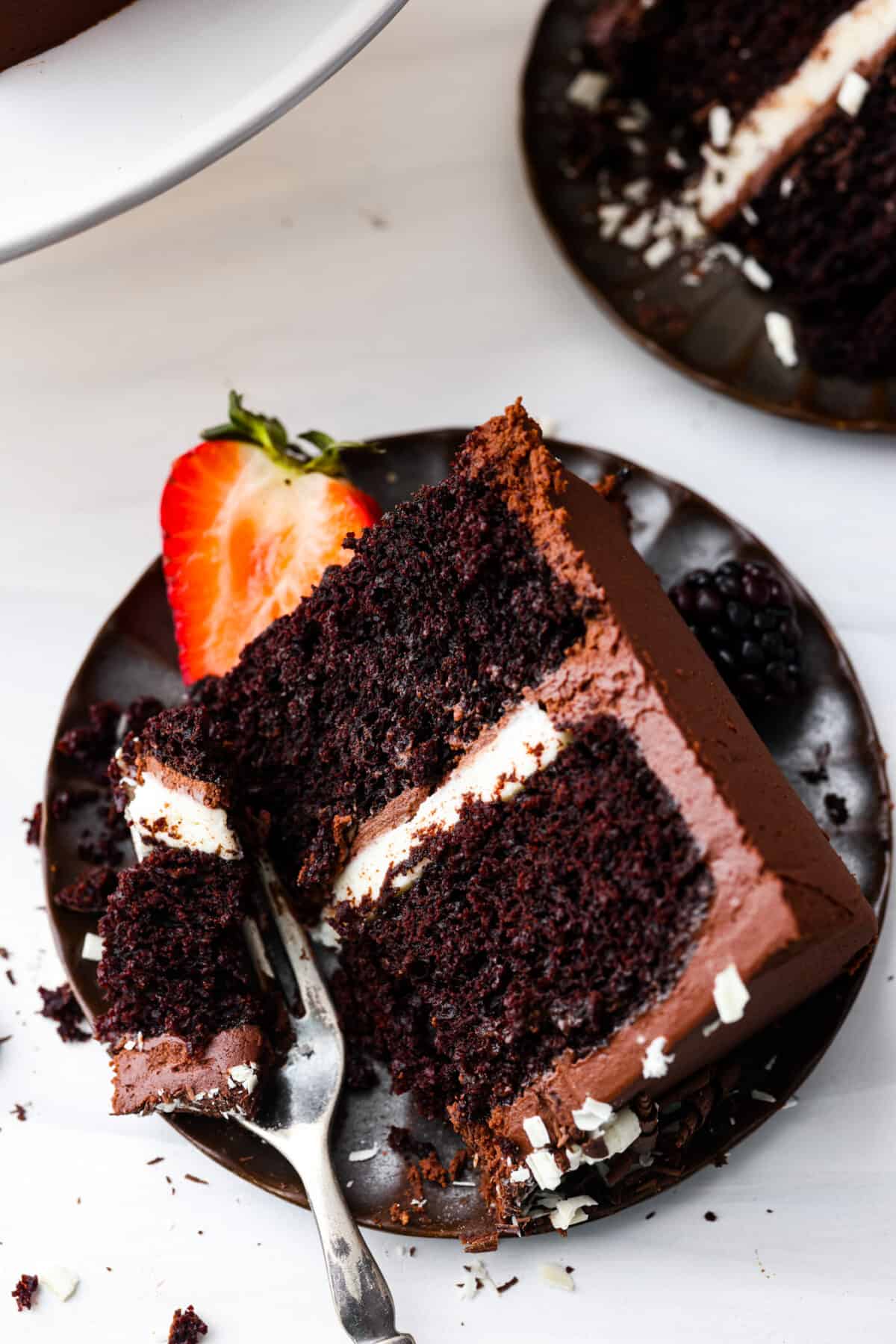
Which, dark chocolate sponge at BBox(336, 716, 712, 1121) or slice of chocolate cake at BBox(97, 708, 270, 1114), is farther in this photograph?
slice of chocolate cake at BBox(97, 708, 270, 1114)

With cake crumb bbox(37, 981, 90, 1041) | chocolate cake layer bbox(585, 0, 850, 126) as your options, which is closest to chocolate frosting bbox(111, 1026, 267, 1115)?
cake crumb bbox(37, 981, 90, 1041)

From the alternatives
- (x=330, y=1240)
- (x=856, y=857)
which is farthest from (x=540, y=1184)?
(x=856, y=857)

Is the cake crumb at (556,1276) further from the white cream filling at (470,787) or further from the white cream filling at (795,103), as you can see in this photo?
the white cream filling at (795,103)

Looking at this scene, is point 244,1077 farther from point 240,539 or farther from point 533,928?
point 240,539

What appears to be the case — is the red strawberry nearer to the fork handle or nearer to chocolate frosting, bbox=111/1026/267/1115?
chocolate frosting, bbox=111/1026/267/1115

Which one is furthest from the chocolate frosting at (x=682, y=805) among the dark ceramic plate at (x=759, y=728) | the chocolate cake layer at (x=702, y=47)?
the chocolate cake layer at (x=702, y=47)

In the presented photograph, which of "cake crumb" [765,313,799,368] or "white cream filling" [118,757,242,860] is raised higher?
"cake crumb" [765,313,799,368]
